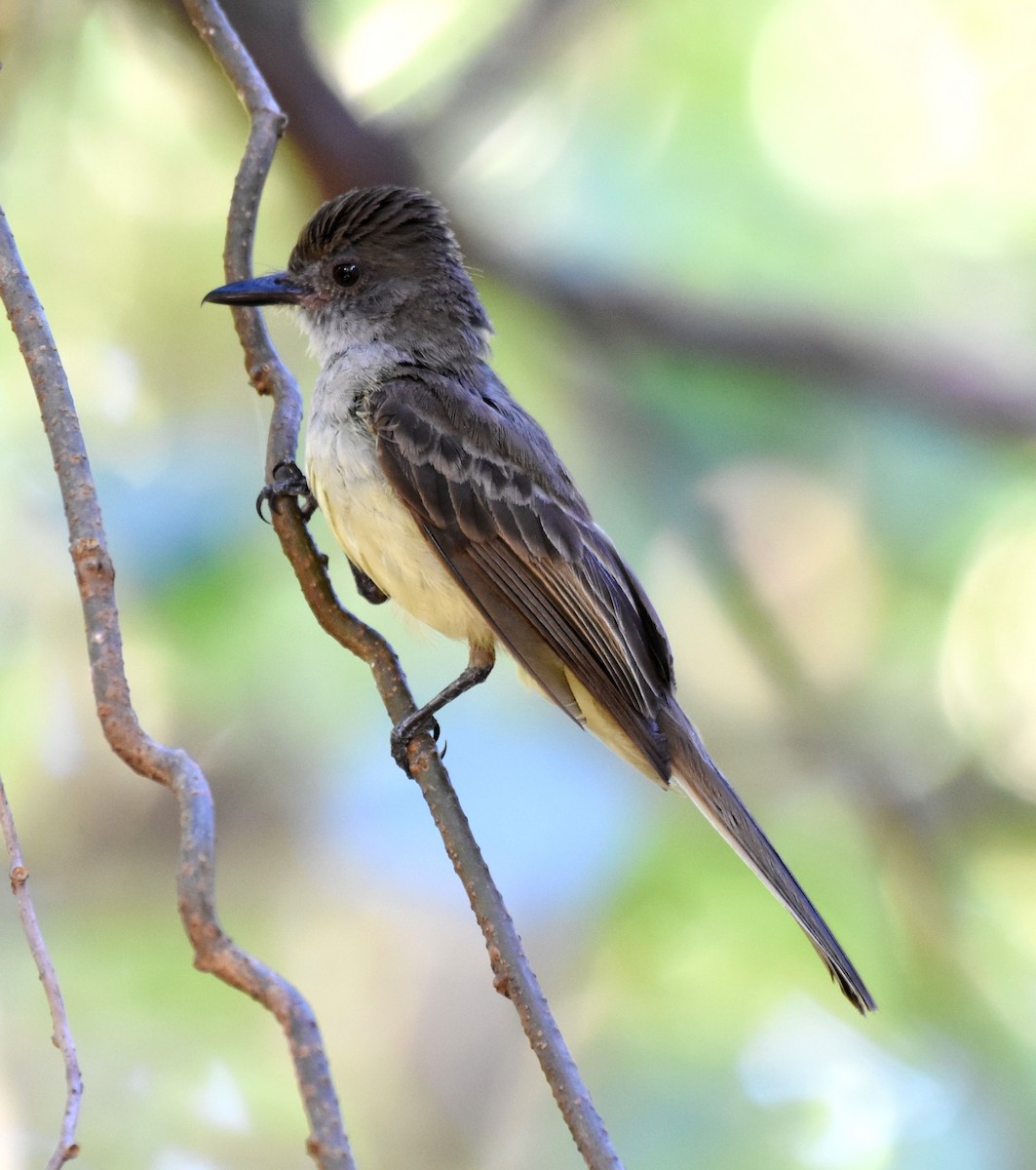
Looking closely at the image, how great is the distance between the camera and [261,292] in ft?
10.8

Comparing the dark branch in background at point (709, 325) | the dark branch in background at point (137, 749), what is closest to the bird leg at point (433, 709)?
the dark branch in background at point (137, 749)

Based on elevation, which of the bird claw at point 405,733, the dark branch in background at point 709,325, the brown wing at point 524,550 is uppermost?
the dark branch in background at point 709,325

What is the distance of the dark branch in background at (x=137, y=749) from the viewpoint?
1.64m

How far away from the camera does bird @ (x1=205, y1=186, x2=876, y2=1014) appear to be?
322 cm

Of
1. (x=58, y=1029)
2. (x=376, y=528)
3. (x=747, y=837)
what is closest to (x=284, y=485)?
(x=376, y=528)

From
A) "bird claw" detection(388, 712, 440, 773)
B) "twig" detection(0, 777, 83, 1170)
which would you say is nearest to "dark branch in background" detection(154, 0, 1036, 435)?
"bird claw" detection(388, 712, 440, 773)

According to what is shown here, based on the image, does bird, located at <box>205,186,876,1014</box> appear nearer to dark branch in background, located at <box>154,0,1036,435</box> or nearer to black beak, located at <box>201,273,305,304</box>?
black beak, located at <box>201,273,305,304</box>

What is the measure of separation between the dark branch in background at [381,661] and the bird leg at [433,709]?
0.04 m

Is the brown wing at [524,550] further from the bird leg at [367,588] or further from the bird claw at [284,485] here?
the bird leg at [367,588]

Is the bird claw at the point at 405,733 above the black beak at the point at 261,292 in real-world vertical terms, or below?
below

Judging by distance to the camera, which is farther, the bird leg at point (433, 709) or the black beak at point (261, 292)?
the black beak at point (261, 292)

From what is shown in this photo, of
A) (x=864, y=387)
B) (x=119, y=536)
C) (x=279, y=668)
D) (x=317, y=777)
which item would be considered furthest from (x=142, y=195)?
(x=864, y=387)

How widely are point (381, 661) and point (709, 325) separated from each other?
2.57m

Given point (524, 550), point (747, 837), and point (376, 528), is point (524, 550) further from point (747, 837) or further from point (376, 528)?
point (747, 837)
